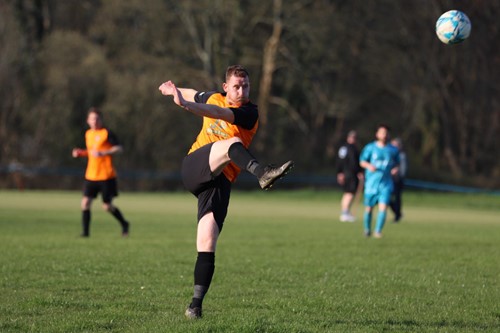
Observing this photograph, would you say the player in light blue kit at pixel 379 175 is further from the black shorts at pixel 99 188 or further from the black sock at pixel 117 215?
the black shorts at pixel 99 188

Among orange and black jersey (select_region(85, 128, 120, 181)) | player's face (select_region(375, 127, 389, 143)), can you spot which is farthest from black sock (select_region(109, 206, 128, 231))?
player's face (select_region(375, 127, 389, 143))

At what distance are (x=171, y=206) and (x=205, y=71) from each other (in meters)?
17.2

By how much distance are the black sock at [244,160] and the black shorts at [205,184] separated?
37cm

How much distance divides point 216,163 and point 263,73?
40.8 meters

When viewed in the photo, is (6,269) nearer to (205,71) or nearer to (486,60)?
(205,71)

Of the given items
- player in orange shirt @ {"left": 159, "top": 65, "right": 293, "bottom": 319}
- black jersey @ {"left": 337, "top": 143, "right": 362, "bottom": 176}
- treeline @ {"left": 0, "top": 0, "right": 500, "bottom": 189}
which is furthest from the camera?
treeline @ {"left": 0, "top": 0, "right": 500, "bottom": 189}

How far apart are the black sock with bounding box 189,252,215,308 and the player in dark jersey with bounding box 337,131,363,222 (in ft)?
55.5

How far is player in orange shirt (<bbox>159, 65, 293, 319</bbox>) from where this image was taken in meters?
7.92

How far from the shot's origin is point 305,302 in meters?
9.09

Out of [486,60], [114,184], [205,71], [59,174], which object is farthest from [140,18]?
[114,184]

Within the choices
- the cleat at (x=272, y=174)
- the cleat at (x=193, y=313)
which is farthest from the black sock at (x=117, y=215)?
the cleat at (x=272, y=174)

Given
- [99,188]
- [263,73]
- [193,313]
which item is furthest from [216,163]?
[263,73]

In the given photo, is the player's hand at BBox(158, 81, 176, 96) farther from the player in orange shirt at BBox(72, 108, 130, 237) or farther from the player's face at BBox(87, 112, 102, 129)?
the player's face at BBox(87, 112, 102, 129)

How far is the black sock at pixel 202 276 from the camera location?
8047 millimetres
